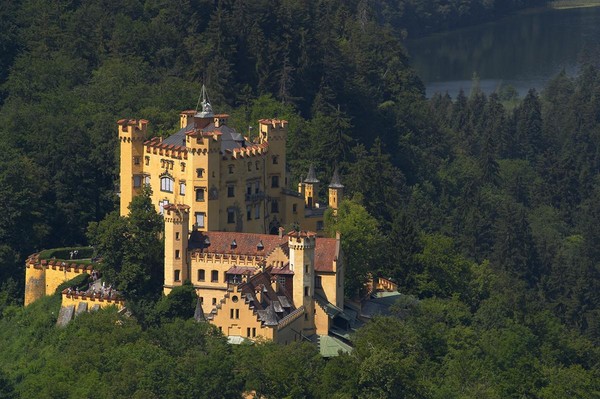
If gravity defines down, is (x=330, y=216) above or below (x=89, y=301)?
above

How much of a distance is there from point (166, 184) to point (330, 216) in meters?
7.82

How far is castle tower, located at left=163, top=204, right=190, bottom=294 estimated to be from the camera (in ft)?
290

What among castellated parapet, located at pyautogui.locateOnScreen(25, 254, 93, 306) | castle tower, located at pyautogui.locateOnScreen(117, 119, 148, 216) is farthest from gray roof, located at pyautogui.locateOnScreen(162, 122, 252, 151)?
castellated parapet, located at pyautogui.locateOnScreen(25, 254, 93, 306)

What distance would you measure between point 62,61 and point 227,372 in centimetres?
4977

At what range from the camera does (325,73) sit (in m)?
136

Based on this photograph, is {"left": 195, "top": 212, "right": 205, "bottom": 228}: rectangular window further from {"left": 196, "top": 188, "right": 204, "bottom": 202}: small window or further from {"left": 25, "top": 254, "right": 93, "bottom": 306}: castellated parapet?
{"left": 25, "top": 254, "right": 93, "bottom": 306}: castellated parapet

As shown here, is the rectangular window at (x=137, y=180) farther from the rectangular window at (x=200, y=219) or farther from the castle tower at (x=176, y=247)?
the castle tower at (x=176, y=247)

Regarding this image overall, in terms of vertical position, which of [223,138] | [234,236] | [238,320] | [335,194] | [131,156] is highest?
[223,138]

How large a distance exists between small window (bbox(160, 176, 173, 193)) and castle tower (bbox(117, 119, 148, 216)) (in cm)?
165

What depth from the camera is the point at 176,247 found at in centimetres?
8862

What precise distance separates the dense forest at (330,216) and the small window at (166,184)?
3.37 meters

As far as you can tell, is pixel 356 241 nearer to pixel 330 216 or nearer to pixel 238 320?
pixel 330 216

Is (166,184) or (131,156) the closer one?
(166,184)

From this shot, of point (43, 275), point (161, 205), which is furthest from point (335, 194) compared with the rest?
point (43, 275)
